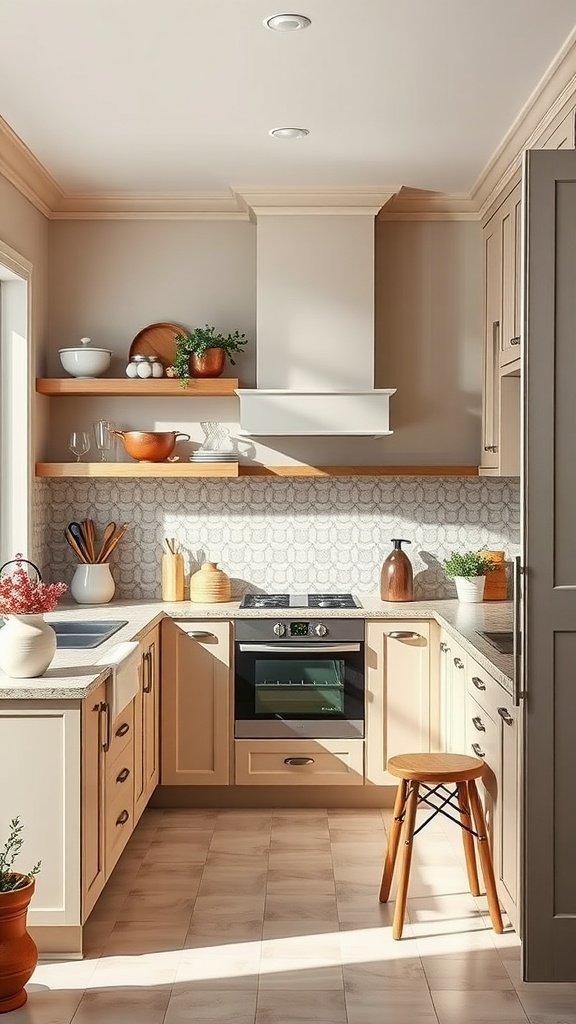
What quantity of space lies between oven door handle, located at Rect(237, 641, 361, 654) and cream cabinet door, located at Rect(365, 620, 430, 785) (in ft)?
0.36

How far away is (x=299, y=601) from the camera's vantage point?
4.85 meters

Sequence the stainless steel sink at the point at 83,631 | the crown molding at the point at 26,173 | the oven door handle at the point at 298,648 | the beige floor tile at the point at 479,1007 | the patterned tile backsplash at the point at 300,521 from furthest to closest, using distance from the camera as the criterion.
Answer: the patterned tile backsplash at the point at 300,521
the oven door handle at the point at 298,648
the crown molding at the point at 26,173
the stainless steel sink at the point at 83,631
the beige floor tile at the point at 479,1007

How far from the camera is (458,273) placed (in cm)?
504

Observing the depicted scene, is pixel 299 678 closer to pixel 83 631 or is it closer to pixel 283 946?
pixel 83 631

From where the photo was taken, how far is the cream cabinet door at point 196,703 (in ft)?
15.1

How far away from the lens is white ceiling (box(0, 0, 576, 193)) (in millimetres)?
3000

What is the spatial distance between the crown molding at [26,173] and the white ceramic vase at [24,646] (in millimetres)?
1862

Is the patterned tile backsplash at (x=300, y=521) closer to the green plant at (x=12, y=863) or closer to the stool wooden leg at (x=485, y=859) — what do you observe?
the stool wooden leg at (x=485, y=859)

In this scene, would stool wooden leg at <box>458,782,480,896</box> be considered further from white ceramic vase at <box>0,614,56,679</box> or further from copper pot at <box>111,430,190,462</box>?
copper pot at <box>111,430,190,462</box>

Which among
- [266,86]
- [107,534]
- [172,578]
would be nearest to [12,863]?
[172,578]

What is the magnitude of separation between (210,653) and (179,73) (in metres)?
2.32

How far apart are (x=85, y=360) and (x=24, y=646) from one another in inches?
79.4

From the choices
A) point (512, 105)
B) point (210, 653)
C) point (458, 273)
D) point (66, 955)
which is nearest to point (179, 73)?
point (512, 105)

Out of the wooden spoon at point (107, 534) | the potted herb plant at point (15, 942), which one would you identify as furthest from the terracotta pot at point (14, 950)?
the wooden spoon at point (107, 534)
